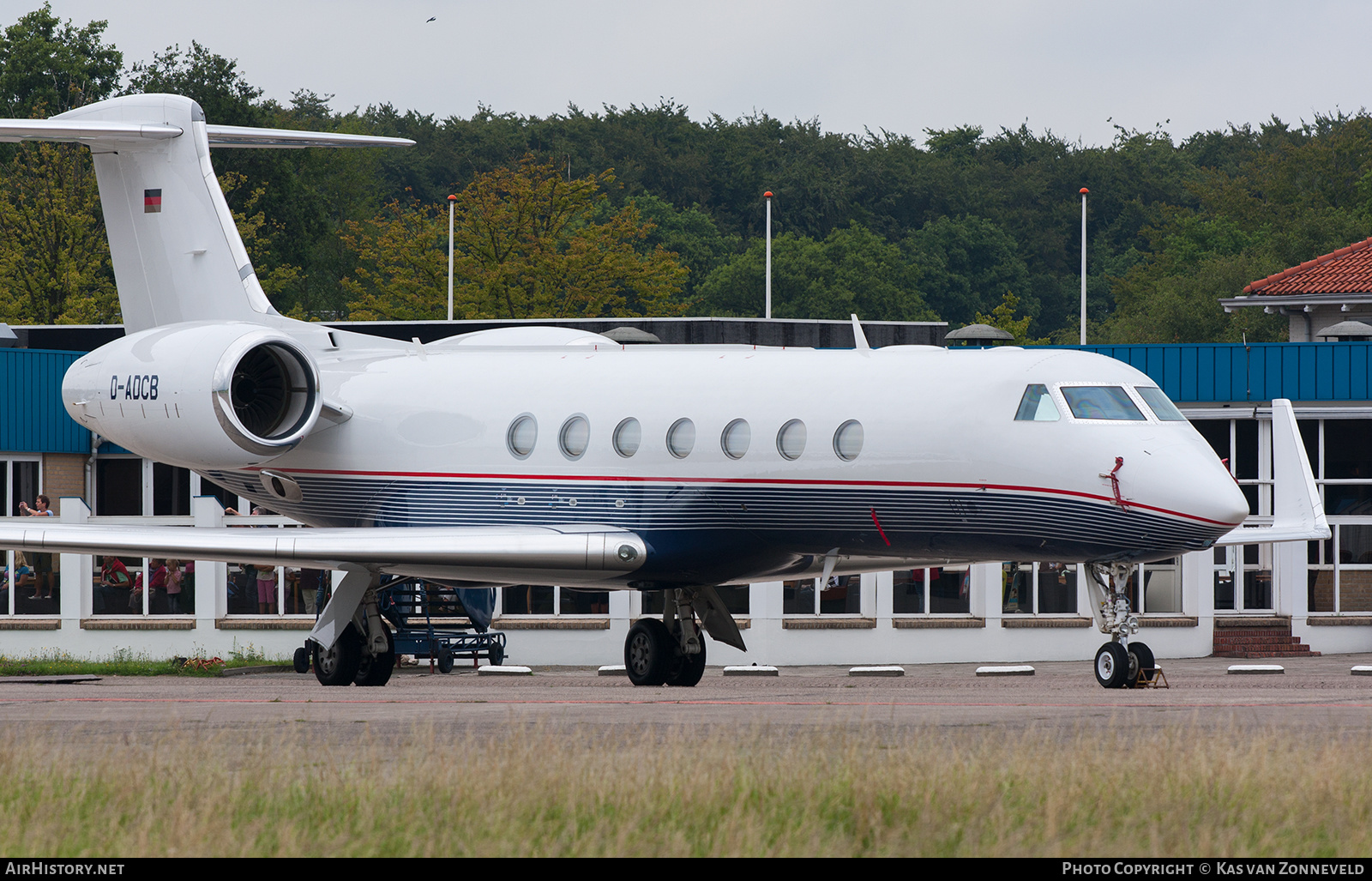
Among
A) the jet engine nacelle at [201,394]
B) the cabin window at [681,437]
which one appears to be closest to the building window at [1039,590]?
the cabin window at [681,437]

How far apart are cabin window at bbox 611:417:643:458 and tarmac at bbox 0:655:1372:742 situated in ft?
8.20

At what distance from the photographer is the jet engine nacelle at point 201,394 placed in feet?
68.9

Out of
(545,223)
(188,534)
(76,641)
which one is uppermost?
(545,223)

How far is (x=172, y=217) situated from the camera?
78.6 feet

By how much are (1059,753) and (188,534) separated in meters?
11.9

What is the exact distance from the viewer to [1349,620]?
104 feet

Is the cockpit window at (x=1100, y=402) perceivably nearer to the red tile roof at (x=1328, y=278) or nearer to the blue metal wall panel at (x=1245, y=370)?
the blue metal wall panel at (x=1245, y=370)

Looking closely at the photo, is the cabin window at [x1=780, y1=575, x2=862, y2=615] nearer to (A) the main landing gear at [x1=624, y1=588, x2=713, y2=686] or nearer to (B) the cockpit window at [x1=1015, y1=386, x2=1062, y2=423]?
(A) the main landing gear at [x1=624, y1=588, x2=713, y2=686]

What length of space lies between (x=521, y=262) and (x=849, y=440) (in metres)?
51.5

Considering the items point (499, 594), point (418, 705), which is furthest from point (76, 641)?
point (418, 705)

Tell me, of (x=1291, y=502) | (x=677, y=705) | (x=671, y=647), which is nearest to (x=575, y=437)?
(x=671, y=647)

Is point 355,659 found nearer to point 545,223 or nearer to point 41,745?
point 41,745

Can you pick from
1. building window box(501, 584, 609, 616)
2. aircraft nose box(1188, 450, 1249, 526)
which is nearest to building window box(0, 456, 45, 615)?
building window box(501, 584, 609, 616)

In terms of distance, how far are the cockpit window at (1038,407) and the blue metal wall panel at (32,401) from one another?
22.0m
